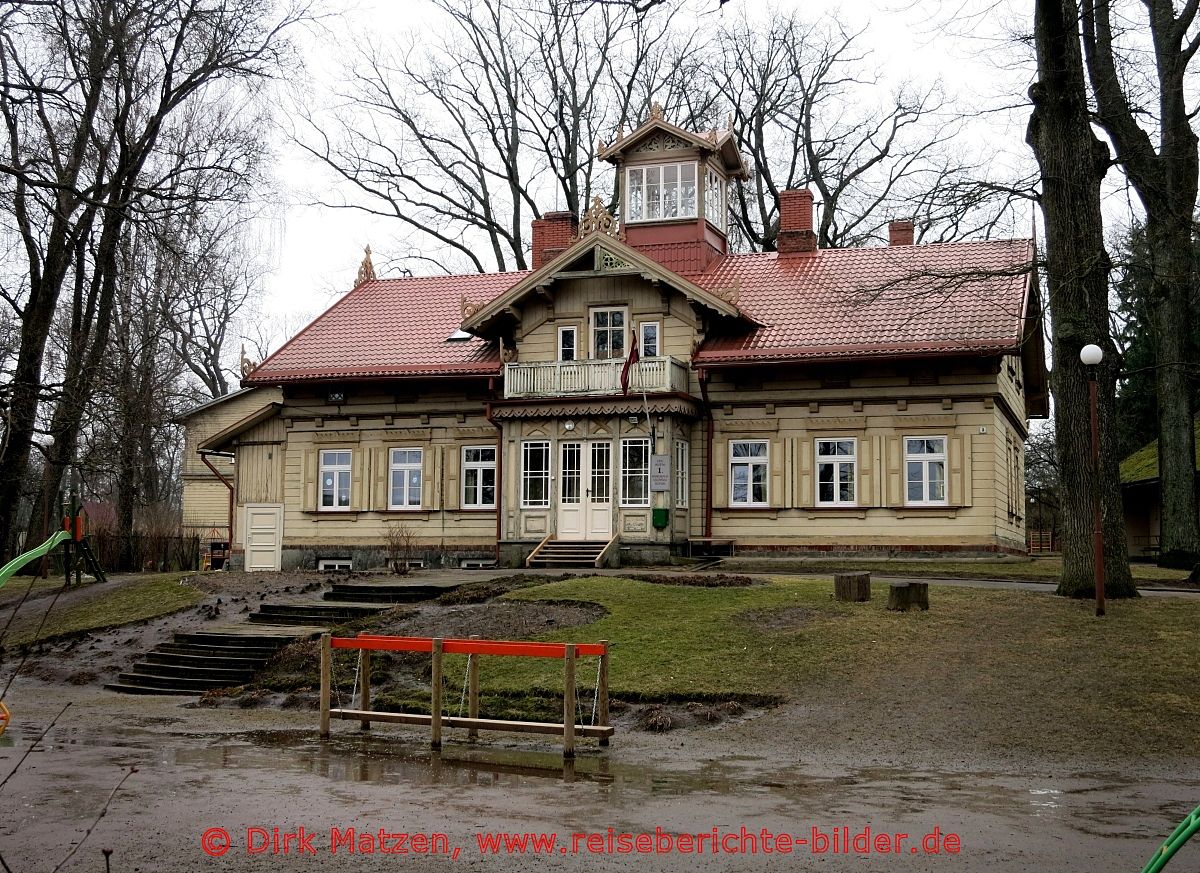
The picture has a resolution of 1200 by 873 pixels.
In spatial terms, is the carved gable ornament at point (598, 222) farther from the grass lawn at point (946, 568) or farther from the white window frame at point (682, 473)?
the grass lawn at point (946, 568)

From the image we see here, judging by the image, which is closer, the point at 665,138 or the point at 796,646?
the point at 796,646

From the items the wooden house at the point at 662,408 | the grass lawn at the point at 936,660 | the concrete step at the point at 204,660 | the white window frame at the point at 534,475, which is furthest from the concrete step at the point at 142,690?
the white window frame at the point at 534,475

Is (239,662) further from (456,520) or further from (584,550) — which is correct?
(456,520)

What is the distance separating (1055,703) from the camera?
48.5ft

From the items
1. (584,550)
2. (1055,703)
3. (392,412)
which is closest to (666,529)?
(584,550)

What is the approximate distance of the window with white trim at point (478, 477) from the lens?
32.7 metres

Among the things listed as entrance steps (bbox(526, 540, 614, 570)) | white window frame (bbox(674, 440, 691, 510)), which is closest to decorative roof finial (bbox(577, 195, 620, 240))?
white window frame (bbox(674, 440, 691, 510))

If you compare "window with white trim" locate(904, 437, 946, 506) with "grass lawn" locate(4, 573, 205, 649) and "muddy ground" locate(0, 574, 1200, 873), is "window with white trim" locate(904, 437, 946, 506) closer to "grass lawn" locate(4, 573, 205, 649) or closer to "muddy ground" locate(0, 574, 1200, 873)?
"muddy ground" locate(0, 574, 1200, 873)

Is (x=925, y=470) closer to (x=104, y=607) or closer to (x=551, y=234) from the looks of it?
(x=551, y=234)

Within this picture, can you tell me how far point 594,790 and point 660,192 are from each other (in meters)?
25.4

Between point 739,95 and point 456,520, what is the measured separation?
864 inches

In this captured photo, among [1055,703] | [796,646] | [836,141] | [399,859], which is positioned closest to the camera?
[399,859]

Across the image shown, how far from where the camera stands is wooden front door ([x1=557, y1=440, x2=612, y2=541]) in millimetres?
30109

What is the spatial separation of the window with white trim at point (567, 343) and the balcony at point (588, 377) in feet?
3.70
